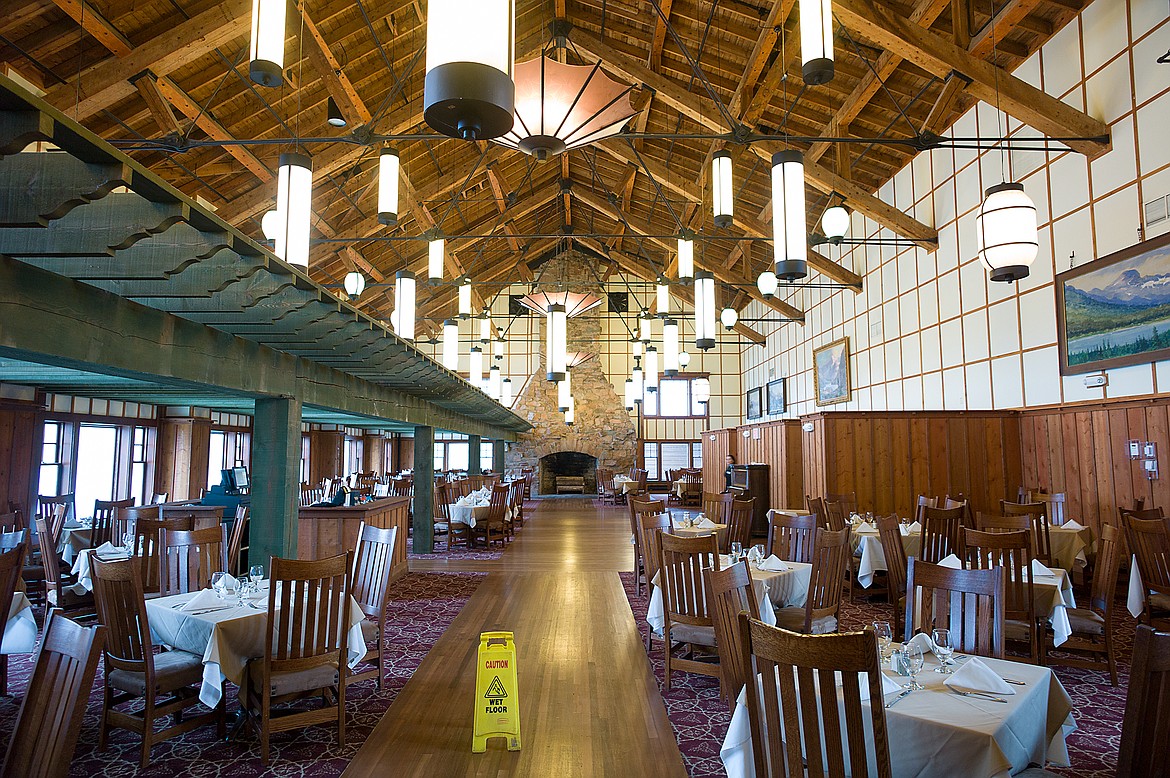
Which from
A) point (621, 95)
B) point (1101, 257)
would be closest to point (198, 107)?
point (621, 95)

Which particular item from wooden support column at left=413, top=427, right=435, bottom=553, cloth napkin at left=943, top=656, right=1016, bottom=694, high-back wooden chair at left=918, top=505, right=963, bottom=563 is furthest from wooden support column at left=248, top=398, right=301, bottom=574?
high-back wooden chair at left=918, top=505, right=963, bottom=563

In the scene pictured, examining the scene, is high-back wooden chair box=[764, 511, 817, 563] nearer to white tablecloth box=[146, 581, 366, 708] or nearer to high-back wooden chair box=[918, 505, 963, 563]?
high-back wooden chair box=[918, 505, 963, 563]

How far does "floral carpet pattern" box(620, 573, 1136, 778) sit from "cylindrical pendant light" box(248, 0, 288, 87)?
382 cm

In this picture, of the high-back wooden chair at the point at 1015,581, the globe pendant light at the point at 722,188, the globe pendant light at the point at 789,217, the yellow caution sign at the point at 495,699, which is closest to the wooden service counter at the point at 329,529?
the yellow caution sign at the point at 495,699

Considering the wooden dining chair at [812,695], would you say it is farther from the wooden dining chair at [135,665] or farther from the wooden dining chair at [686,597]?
the wooden dining chair at [135,665]

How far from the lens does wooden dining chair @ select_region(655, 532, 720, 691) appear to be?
3.76 metres

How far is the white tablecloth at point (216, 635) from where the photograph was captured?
10.1 ft

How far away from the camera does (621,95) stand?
4043 mm

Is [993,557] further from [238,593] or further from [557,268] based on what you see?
[557,268]

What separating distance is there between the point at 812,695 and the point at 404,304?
5.44 metres

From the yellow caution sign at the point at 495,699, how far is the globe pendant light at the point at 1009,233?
15.4ft

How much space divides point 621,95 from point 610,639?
3792 mm

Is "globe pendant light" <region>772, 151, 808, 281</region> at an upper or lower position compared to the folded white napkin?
upper

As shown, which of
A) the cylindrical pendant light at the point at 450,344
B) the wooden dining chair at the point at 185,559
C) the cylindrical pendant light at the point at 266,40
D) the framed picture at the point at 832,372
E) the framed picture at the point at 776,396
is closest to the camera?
the cylindrical pendant light at the point at 266,40
